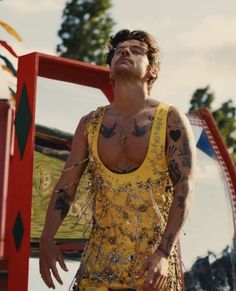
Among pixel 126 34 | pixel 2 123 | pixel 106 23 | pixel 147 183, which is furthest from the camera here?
pixel 106 23

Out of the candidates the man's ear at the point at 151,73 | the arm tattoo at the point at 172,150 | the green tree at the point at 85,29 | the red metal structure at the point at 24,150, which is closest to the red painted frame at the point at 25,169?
the red metal structure at the point at 24,150

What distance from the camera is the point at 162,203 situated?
3.62 meters

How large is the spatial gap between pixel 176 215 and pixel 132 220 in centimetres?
24

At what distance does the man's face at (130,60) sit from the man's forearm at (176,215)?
57 cm

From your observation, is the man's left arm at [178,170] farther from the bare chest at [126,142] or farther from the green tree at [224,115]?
the green tree at [224,115]

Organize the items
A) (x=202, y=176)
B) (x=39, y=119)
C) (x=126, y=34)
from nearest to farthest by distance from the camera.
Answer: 1. (x=126, y=34)
2. (x=39, y=119)
3. (x=202, y=176)

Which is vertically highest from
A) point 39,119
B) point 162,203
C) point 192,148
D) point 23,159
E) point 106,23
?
point 106,23

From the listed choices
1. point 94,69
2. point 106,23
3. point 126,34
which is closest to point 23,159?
point 94,69

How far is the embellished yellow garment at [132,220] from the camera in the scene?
360 centimetres

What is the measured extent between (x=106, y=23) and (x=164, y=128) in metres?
26.3

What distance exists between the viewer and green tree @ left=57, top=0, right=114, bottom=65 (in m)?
29.0

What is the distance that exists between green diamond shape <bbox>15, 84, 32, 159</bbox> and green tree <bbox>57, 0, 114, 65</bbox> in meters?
23.6

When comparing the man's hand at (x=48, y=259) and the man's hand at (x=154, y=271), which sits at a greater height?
the man's hand at (x=48, y=259)

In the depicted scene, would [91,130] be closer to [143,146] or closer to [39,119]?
[143,146]
